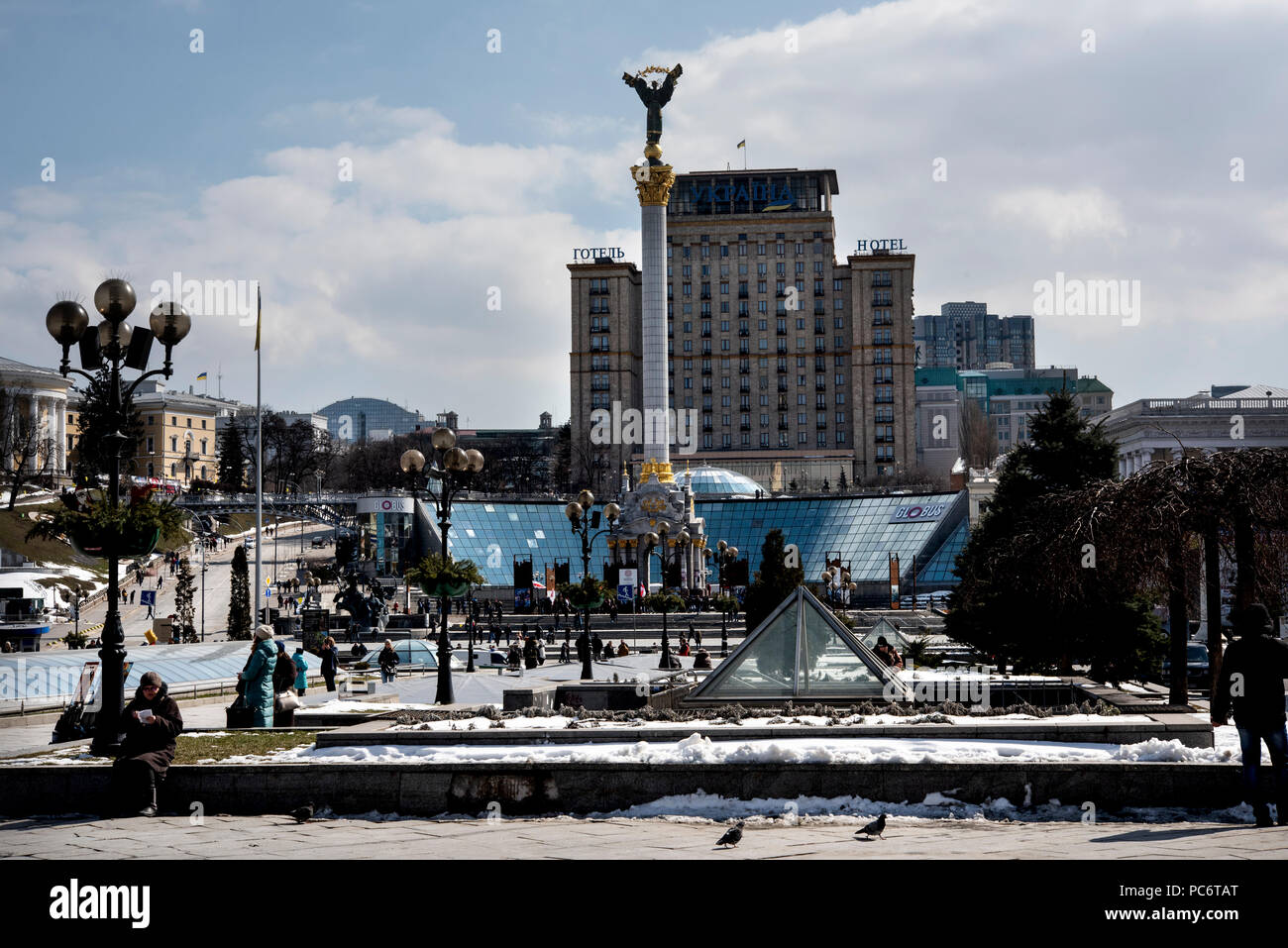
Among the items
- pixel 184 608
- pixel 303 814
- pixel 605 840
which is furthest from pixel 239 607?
pixel 605 840

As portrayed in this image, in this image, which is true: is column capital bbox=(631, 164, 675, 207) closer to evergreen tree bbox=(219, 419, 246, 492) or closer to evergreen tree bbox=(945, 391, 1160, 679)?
evergreen tree bbox=(945, 391, 1160, 679)

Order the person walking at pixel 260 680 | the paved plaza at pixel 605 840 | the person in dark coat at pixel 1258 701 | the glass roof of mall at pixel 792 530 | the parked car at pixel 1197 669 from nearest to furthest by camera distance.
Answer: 1. the paved plaza at pixel 605 840
2. the person in dark coat at pixel 1258 701
3. the person walking at pixel 260 680
4. the parked car at pixel 1197 669
5. the glass roof of mall at pixel 792 530

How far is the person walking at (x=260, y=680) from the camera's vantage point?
1400 centimetres

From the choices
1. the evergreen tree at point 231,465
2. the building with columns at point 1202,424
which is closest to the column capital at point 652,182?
the building with columns at point 1202,424

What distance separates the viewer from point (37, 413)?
323ft

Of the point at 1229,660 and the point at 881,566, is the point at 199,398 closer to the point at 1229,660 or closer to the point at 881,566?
the point at 881,566

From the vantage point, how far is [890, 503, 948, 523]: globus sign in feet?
279

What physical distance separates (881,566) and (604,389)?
54442mm

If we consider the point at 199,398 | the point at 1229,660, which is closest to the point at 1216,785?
the point at 1229,660

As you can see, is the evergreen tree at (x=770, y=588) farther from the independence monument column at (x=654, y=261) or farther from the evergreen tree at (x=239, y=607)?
the independence monument column at (x=654, y=261)

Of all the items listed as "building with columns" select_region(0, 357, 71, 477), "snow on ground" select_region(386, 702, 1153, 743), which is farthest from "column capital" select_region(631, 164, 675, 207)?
"snow on ground" select_region(386, 702, 1153, 743)

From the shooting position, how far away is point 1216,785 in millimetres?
9477

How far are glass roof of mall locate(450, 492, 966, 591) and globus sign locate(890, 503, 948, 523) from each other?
3.2 inches

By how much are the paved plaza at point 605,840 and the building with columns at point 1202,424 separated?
181 ft
